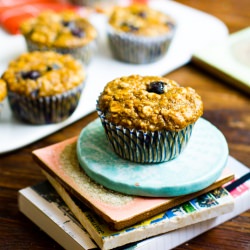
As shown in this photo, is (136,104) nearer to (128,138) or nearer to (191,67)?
(128,138)

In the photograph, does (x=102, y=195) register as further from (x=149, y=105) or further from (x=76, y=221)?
(x=149, y=105)

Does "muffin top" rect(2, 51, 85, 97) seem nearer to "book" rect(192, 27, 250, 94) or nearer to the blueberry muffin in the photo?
"book" rect(192, 27, 250, 94)

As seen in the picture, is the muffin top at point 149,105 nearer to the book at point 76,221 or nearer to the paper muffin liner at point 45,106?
the book at point 76,221

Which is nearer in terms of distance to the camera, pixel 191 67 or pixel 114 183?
pixel 114 183

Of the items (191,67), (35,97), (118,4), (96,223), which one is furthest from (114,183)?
(118,4)

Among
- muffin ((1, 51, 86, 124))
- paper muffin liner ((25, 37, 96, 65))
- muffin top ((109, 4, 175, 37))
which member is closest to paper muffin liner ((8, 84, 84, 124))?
muffin ((1, 51, 86, 124))

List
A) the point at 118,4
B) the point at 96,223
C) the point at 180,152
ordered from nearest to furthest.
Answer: the point at 96,223
the point at 180,152
the point at 118,4

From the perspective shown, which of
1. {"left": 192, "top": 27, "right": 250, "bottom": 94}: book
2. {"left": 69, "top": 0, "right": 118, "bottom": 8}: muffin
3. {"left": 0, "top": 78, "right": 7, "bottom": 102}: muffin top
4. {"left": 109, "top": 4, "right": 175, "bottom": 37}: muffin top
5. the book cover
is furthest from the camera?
{"left": 69, "top": 0, "right": 118, "bottom": 8}: muffin

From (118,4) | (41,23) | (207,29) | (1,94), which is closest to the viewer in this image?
(1,94)
